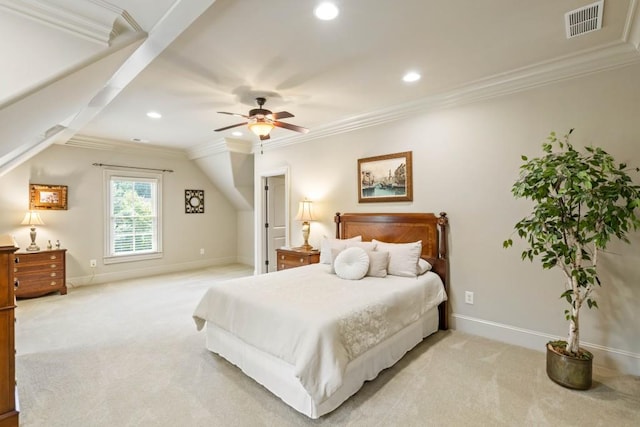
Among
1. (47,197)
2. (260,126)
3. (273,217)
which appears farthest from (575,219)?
(47,197)

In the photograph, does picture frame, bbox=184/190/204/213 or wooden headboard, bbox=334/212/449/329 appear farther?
picture frame, bbox=184/190/204/213

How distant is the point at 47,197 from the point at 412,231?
5852 mm

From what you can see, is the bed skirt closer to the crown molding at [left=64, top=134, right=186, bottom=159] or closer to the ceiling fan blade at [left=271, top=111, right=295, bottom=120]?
the ceiling fan blade at [left=271, top=111, right=295, bottom=120]

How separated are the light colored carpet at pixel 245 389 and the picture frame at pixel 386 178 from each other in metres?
1.69

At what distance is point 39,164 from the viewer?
16.3 feet

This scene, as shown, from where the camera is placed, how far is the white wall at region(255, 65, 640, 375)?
247 cm

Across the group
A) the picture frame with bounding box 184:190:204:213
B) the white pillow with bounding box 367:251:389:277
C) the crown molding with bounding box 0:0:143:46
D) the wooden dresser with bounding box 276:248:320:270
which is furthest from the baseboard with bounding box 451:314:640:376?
the picture frame with bounding box 184:190:204:213

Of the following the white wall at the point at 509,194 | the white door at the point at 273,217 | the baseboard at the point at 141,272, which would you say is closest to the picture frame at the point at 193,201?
the baseboard at the point at 141,272

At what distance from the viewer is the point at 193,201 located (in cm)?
690

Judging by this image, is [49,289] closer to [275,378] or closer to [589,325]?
[275,378]

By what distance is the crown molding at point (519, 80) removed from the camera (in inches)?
96.1

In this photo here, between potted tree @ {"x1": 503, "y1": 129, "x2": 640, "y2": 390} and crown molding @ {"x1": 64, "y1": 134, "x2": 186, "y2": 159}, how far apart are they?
6.30 meters

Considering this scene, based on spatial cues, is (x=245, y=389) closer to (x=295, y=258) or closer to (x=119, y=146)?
(x=295, y=258)

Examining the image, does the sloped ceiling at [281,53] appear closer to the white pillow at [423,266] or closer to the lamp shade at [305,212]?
the lamp shade at [305,212]
